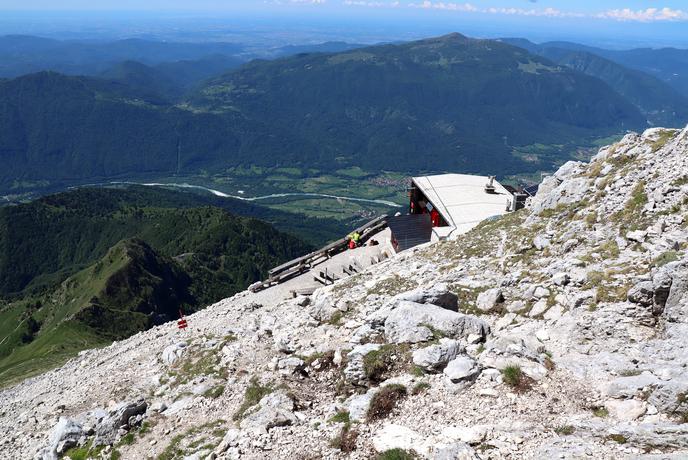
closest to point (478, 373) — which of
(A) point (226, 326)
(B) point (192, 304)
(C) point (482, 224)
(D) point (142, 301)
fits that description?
(A) point (226, 326)

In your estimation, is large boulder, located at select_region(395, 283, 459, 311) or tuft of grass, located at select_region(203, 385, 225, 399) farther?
large boulder, located at select_region(395, 283, 459, 311)

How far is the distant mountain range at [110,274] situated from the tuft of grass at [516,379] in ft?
168

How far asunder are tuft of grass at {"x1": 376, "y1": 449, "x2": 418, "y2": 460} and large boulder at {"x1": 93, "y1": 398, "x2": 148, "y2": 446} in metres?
10.7

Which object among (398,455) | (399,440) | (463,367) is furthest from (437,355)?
(398,455)

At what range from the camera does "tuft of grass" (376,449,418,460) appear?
38.8 ft

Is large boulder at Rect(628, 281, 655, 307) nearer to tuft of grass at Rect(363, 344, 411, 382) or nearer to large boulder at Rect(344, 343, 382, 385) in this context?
tuft of grass at Rect(363, 344, 411, 382)

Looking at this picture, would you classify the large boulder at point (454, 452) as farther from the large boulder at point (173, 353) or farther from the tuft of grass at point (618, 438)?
the large boulder at point (173, 353)

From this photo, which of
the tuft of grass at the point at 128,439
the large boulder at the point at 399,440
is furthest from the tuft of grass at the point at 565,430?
the tuft of grass at the point at 128,439

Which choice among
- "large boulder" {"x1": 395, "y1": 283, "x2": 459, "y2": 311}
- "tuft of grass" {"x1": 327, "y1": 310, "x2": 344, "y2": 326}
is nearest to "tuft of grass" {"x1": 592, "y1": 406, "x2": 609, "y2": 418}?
"large boulder" {"x1": 395, "y1": 283, "x2": 459, "y2": 311}

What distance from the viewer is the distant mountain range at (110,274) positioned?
285 feet

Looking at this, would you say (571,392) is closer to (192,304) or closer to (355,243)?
(355,243)

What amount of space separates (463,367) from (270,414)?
20.8ft

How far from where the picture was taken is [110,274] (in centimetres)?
11112

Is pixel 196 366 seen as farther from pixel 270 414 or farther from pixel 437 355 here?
pixel 437 355
